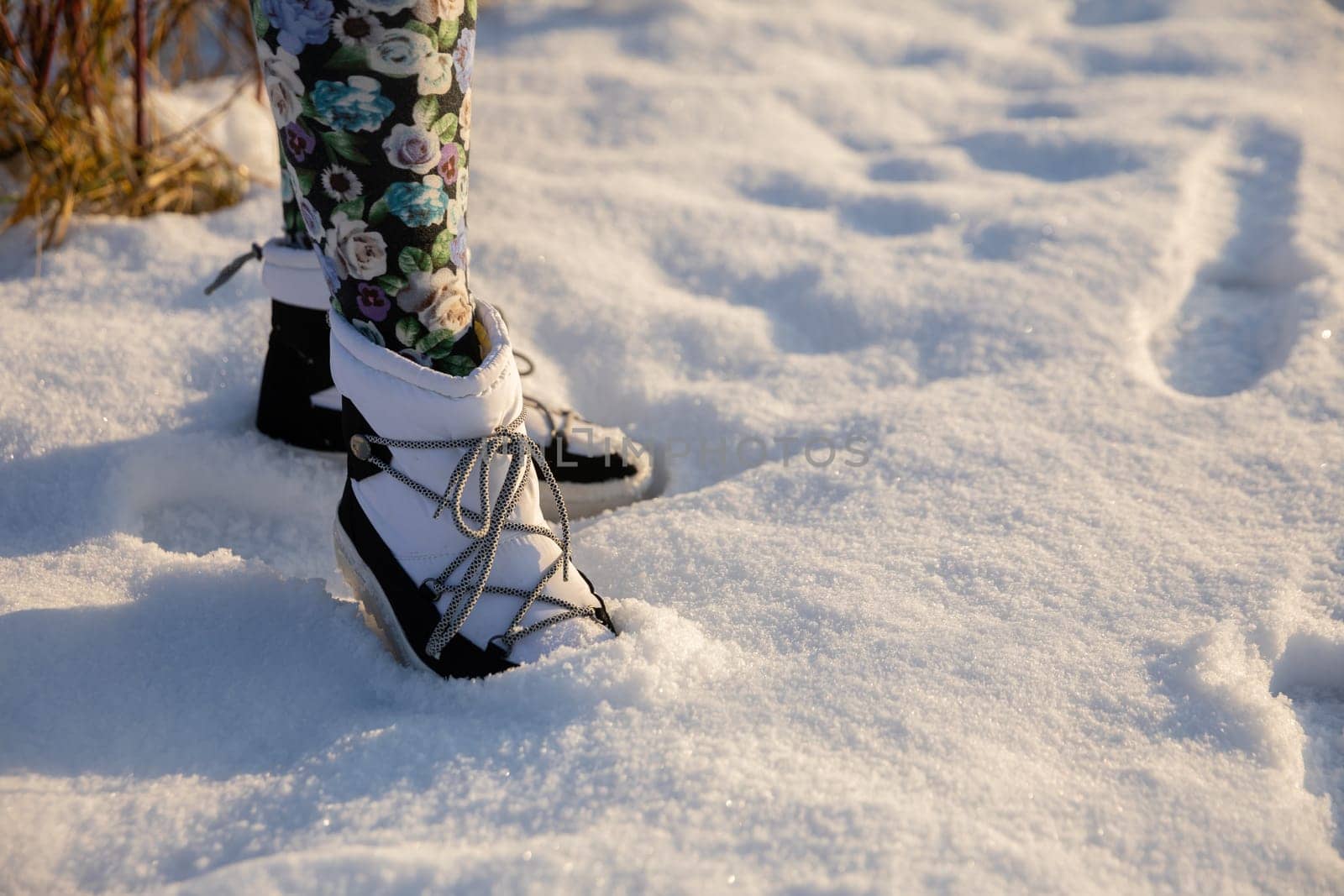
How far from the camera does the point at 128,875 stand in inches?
25.0

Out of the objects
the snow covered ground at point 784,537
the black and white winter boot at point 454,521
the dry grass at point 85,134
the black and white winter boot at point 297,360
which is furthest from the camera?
the dry grass at point 85,134

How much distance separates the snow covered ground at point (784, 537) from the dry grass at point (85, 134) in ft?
0.22

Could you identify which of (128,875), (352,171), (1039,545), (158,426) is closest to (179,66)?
(158,426)

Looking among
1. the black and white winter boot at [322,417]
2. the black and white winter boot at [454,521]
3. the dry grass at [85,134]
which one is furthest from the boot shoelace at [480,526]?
the dry grass at [85,134]

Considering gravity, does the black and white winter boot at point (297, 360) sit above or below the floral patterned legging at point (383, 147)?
below

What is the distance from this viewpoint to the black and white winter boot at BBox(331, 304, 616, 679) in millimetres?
794

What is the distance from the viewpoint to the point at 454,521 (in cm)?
82

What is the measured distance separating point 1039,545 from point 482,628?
22.4 inches

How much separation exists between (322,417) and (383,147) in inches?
17.8

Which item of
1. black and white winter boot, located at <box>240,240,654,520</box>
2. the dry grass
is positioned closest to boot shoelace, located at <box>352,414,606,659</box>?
black and white winter boot, located at <box>240,240,654,520</box>

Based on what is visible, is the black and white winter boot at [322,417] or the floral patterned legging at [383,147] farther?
the black and white winter boot at [322,417]

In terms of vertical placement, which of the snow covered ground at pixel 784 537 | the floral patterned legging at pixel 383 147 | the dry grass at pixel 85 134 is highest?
the floral patterned legging at pixel 383 147

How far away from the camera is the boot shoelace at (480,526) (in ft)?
2.66

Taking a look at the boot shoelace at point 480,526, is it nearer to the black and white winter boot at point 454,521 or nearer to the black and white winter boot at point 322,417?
the black and white winter boot at point 454,521
